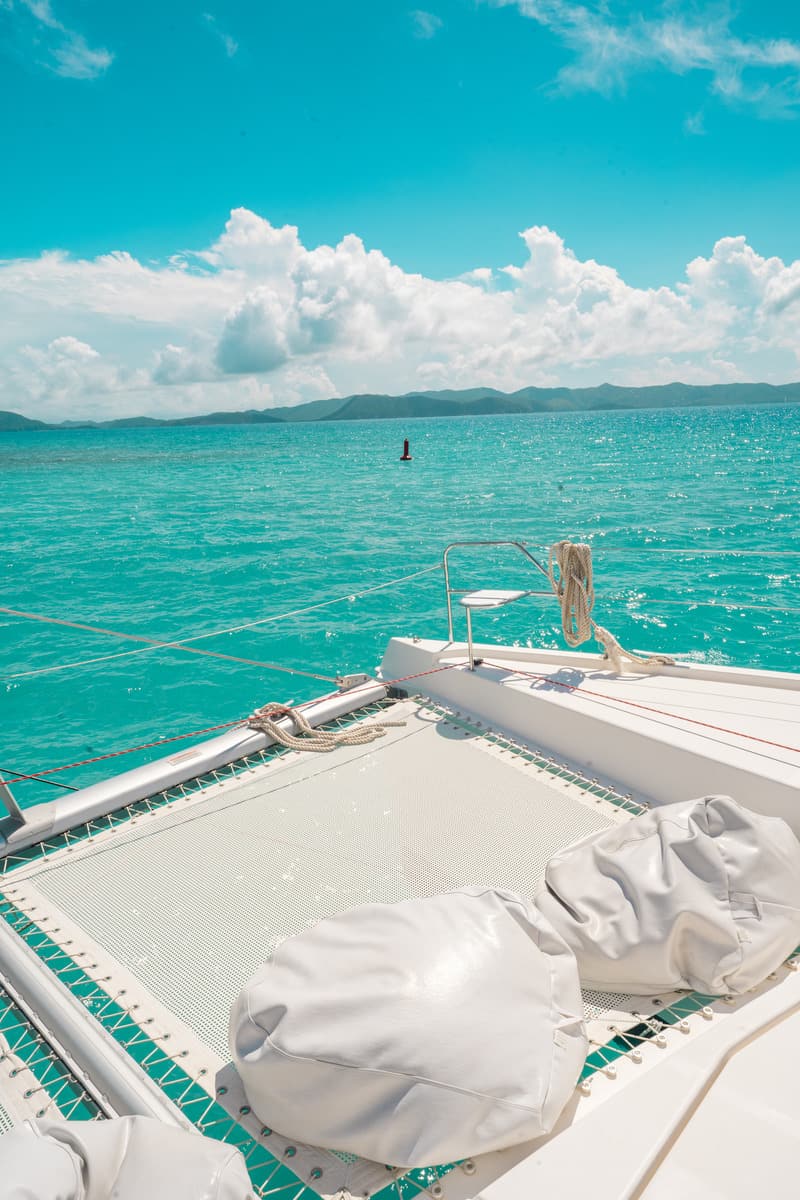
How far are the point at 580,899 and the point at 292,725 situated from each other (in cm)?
224

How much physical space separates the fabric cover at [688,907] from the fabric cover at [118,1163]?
111 cm

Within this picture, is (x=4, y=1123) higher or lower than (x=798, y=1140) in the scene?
lower

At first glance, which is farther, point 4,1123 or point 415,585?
point 415,585

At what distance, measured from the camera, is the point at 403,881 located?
8.89 ft

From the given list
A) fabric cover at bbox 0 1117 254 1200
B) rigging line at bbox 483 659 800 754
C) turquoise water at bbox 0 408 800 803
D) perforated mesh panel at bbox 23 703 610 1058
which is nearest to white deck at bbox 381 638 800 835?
rigging line at bbox 483 659 800 754

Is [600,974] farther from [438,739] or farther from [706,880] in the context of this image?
[438,739]

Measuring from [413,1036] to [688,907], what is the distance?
2.92 feet

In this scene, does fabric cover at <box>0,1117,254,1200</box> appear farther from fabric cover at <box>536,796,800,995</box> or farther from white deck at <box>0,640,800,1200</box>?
fabric cover at <box>536,796,800,995</box>

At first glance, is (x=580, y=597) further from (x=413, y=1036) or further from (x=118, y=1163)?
(x=118, y=1163)

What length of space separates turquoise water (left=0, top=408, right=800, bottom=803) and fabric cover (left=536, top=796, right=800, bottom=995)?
2.35 meters

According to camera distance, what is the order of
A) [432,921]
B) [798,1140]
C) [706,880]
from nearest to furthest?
[798,1140], [432,921], [706,880]

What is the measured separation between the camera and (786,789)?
264cm

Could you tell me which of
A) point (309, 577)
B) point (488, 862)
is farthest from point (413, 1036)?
point (309, 577)

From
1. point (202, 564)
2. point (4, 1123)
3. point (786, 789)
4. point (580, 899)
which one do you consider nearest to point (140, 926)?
point (4, 1123)
